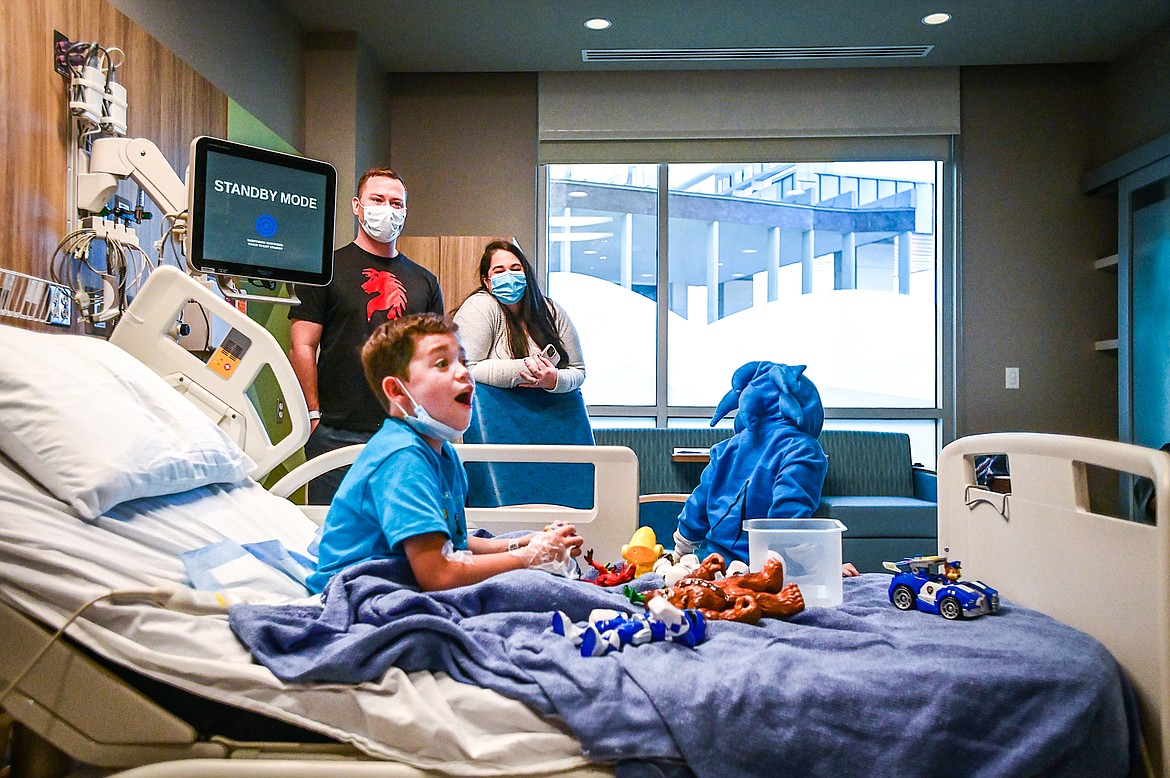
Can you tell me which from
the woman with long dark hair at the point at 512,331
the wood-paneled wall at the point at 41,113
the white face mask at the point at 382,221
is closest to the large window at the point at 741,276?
the woman with long dark hair at the point at 512,331

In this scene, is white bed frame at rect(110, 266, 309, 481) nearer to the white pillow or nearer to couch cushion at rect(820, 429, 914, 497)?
the white pillow

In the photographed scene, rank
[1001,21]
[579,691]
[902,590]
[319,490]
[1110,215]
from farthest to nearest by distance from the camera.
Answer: [1110,215], [1001,21], [319,490], [902,590], [579,691]

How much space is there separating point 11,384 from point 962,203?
4.67 m

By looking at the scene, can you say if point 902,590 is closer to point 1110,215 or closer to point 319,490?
point 319,490

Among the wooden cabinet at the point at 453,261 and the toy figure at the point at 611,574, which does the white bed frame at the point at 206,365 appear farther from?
the wooden cabinet at the point at 453,261

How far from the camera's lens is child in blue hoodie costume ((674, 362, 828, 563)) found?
2412 mm

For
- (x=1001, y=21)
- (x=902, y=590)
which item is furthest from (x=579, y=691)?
(x=1001, y=21)

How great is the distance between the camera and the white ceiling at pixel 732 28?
3.99 metres

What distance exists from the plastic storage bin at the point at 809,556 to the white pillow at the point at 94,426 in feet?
3.38

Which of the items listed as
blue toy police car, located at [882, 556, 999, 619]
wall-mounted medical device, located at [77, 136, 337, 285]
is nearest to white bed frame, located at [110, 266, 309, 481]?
wall-mounted medical device, located at [77, 136, 337, 285]

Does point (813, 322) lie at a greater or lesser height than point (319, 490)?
greater

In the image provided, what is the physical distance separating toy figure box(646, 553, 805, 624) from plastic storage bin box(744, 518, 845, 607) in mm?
123

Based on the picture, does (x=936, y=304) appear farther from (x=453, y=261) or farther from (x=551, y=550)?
(x=551, y=550)

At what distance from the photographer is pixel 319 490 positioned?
2934 mm
